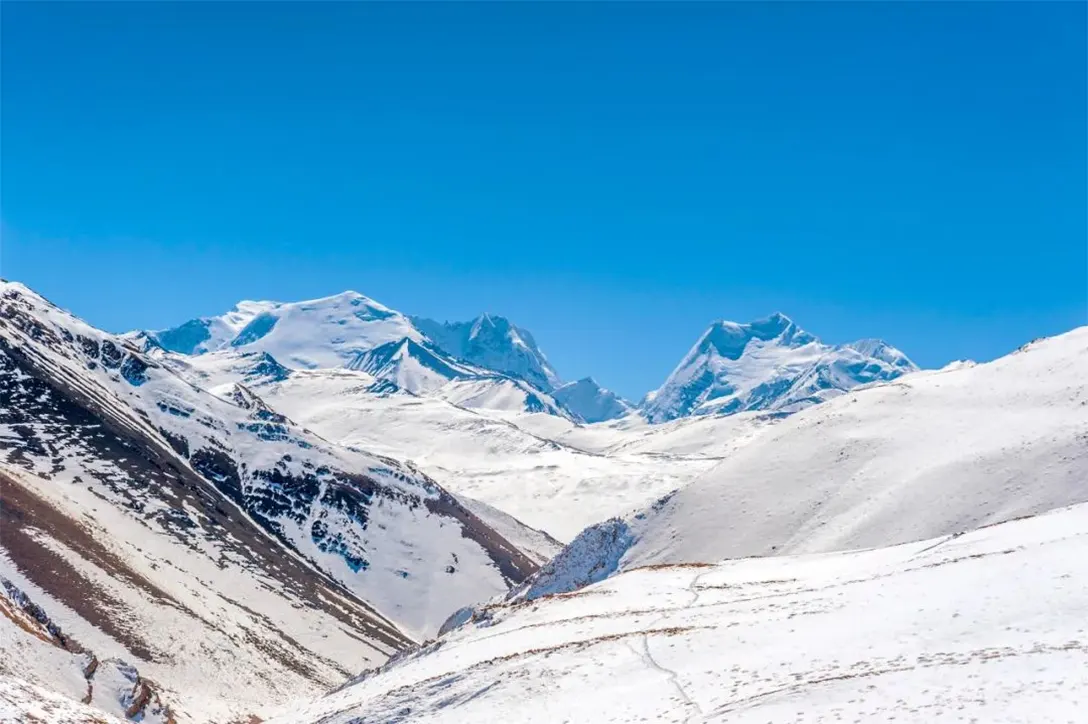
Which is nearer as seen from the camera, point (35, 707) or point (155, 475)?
point (35, 707)

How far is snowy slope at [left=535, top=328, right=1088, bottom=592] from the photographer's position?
7344 cm

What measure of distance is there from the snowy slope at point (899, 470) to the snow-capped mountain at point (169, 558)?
48751mm

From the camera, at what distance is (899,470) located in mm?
84500

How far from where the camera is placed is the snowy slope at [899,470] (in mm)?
73438

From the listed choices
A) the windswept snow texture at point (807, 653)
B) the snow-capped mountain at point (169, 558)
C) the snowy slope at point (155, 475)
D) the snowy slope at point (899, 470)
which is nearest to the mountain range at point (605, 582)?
the windswept snow texture at point (807, 653)

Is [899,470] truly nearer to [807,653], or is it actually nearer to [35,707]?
[807,653]

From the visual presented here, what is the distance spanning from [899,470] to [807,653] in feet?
199

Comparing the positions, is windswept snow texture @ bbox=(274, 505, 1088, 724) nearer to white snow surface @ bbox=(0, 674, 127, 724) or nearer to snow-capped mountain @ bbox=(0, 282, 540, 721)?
white snow surface @ bbox=(0, 674, 127, 724)

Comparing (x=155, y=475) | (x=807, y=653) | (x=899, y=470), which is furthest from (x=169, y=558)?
(x=807, y=653)

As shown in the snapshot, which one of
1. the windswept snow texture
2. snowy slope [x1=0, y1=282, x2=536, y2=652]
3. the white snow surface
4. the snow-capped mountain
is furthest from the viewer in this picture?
snowy slope [x1=0, y1=282, x2=536, y2=652]

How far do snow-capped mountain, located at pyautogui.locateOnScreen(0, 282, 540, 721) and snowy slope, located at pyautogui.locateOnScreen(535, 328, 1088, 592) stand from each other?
48.8 metres

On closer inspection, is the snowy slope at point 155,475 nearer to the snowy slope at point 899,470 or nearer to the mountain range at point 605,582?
the mountain range at point 605,582

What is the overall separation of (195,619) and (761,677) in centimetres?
9822

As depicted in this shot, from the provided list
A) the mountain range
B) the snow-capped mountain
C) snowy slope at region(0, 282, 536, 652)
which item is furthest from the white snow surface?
snowy slope at region(0, 282, 536, 652)
